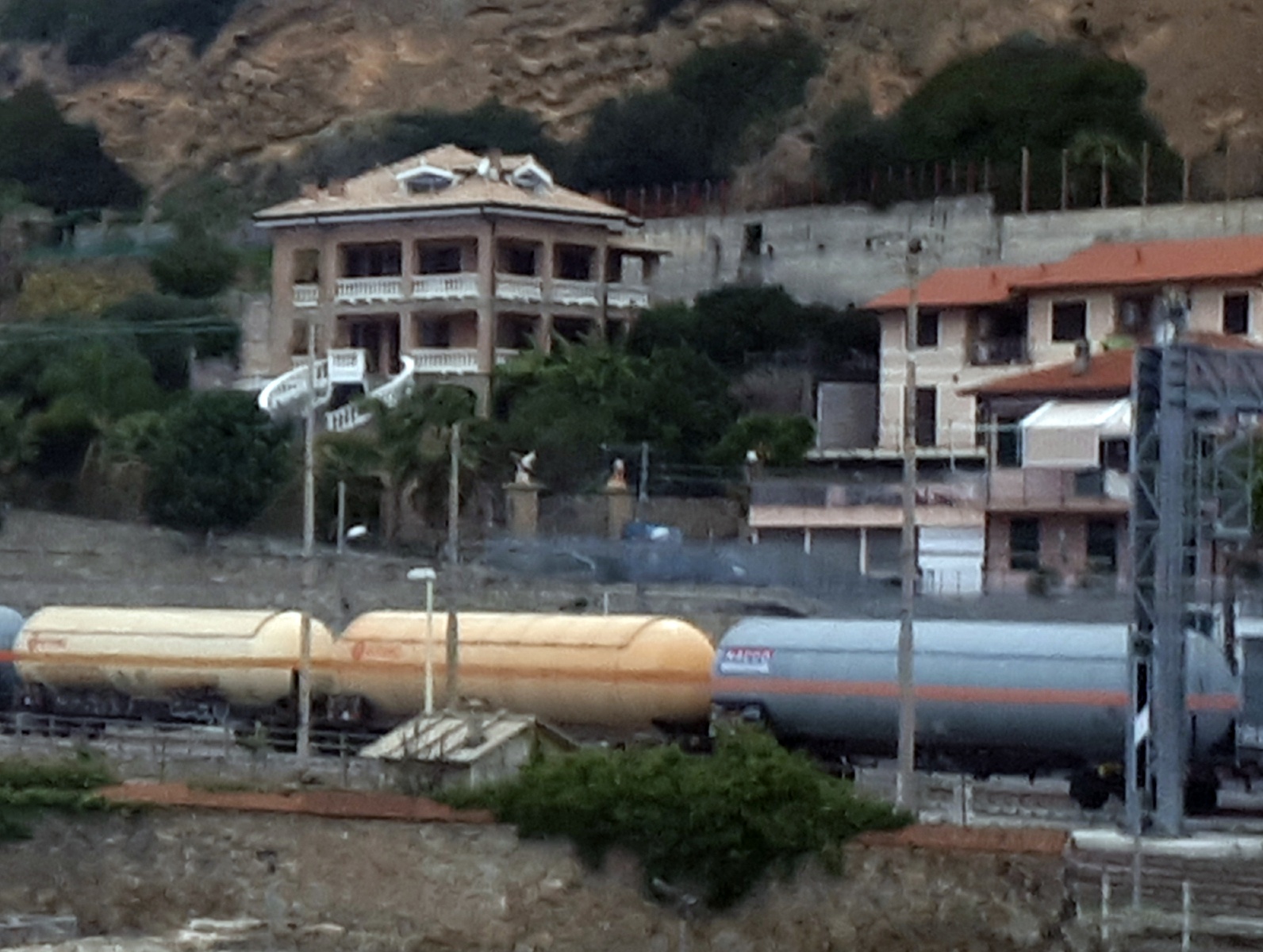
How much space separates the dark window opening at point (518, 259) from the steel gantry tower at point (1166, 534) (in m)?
41.0

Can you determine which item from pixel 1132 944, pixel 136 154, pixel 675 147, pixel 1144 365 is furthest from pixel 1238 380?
pixel 136 154

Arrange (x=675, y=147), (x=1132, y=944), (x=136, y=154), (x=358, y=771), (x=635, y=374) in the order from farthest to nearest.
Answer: (x=136, y=154) < (x=675, y=147) < (x=635, y=374) < (x=358, y=771) < (x=1132, y=944)

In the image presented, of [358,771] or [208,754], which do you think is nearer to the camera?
[358,771]

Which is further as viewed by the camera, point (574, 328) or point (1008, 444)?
point (574, 328)

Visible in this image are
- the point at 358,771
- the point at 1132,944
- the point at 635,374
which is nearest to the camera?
the point at 1132,944

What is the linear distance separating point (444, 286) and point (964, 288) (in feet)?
41.5

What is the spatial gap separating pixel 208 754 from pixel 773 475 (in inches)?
967

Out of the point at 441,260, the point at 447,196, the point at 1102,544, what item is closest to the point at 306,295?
the point at 441,260

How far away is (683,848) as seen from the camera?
3788 centimetres

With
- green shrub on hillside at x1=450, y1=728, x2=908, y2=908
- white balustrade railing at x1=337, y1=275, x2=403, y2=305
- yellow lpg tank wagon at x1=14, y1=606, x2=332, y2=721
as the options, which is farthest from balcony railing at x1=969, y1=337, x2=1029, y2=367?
green shrub on hillside at x1=450, y1=728, x2=908, y2=908

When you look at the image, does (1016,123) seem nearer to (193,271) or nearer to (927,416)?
(927,416)

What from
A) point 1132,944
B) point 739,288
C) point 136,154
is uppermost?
point 136,154

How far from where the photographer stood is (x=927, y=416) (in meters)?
74.8

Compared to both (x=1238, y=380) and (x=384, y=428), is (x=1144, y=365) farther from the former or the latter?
(x=384, y=428)
